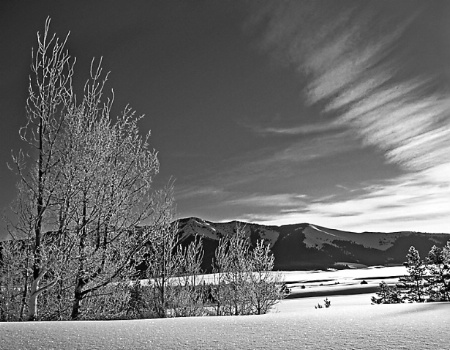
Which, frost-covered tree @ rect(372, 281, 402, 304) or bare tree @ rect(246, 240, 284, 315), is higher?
bare tree @ rect(246, 240, 284, 315)

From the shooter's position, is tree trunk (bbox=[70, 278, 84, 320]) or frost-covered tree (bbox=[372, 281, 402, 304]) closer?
tree trunk (bbox=[70, 278, 84, 320])

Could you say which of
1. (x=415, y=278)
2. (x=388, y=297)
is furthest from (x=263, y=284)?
(x=415, y=278)

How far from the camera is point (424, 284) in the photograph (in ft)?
160

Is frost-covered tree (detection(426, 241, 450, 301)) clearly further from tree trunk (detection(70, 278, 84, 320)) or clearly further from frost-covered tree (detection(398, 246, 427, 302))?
tree trunk (detection(70, 278, 84, 320))

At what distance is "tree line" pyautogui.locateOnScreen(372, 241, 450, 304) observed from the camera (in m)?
45.4

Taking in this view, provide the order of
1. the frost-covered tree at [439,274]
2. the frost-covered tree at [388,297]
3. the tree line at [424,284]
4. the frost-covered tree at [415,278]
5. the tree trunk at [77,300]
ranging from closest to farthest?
1. the tree trunk at [77,300]
2. the frost-covered tree at [439,274]
3. the tree line at [424,284]
4. the frost-covered tree at [388,297]
5. the frost-covered tree at [415,278]

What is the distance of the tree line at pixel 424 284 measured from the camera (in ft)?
149

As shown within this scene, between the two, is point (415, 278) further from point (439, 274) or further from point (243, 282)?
point (243, 282)

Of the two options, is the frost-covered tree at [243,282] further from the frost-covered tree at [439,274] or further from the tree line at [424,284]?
the frost-covered tree at [439,274]

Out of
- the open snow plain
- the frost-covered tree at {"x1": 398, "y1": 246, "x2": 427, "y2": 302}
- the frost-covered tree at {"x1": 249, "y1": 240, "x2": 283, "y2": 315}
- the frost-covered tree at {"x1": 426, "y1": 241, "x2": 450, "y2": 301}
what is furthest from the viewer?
the frost-covered tree at {"x1": 398, "y1": 246, "x2": 427, "y2": 302}

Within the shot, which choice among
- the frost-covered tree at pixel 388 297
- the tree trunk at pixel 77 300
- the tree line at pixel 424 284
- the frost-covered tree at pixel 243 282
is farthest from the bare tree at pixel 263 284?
the tree line at pixel 424 284

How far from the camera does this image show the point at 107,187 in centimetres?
966

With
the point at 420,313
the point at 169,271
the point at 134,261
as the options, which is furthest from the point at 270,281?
the point at 420,313

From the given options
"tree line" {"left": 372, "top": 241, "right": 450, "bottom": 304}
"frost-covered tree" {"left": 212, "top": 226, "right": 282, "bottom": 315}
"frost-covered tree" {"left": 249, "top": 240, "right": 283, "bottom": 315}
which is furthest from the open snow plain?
"tree line" {"left": 372, "top": 241, "right": 450, "bottom": 304}
